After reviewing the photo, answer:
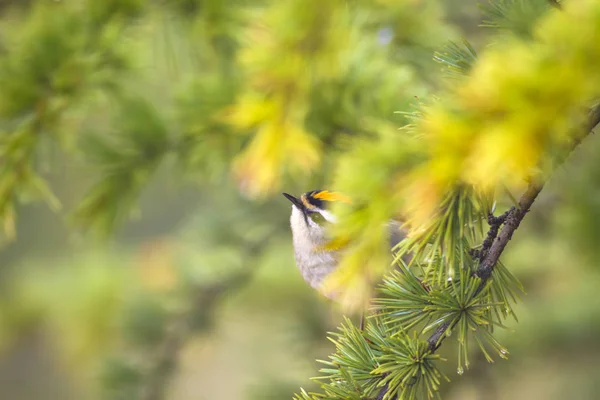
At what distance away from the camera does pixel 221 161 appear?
1.22m

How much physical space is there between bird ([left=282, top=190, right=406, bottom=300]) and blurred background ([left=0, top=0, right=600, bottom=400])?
6 centimetres

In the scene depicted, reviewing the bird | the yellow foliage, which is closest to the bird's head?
the bird

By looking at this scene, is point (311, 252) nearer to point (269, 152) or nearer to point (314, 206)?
point (314, 206)

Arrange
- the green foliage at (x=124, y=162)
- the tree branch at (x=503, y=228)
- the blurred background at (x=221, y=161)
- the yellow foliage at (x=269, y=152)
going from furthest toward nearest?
the green foliage at (x=124, y=162) < the blurred background at (x=221, y=161) < the yellow foliage at (x=269, y=152) < the tree branch at (x=503, y=228)

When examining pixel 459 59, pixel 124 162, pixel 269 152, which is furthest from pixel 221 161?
pixel 459 59

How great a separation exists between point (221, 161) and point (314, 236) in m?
→ 0.26

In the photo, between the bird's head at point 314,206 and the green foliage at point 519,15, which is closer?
the green foliage at point 519,15

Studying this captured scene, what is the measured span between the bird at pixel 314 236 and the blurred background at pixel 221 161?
0.20 ft

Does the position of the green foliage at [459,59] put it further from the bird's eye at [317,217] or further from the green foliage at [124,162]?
the green foliage at [124,162]

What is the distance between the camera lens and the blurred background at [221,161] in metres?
0.97

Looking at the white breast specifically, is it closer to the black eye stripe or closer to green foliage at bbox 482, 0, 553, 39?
the black eye stripe

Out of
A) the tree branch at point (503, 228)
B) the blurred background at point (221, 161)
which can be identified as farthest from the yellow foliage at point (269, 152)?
the tree branch at point (503, 228)

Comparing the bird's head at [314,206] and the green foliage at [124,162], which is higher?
the green foliage at [124,162]

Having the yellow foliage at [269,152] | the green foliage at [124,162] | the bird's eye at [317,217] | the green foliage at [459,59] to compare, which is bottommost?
the green foliage at [459,59]
